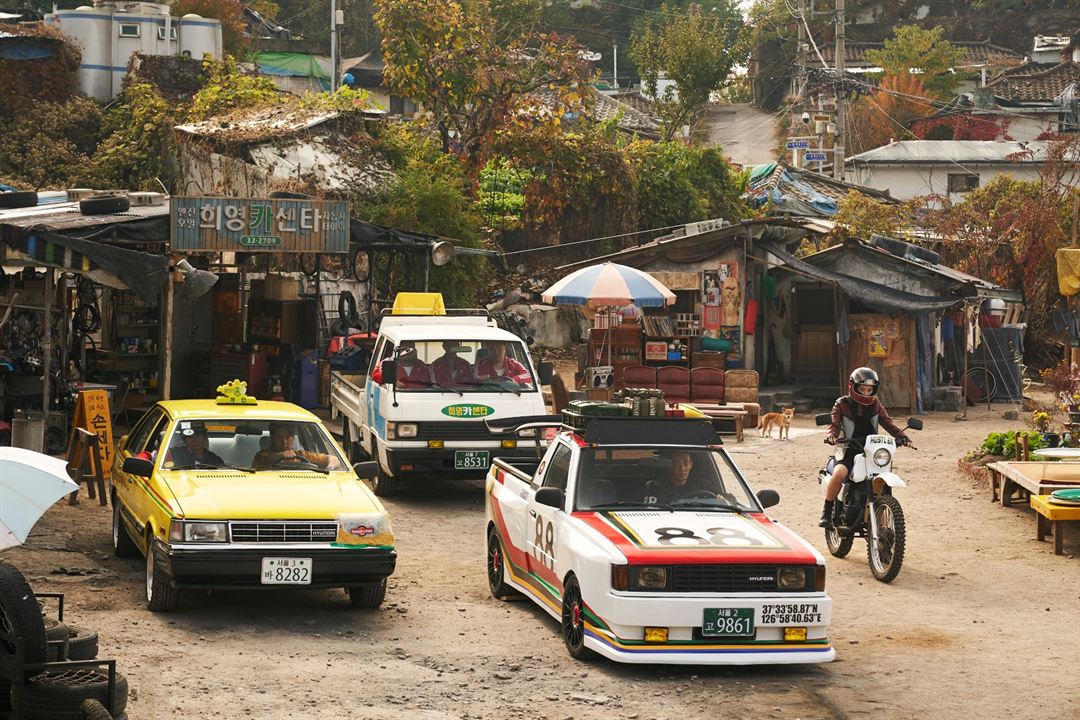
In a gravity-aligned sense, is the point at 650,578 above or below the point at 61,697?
above

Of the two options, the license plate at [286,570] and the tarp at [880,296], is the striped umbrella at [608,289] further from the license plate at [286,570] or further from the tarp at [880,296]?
the license plate at [286,570]

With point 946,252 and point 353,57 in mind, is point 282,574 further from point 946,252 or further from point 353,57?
point 353,57

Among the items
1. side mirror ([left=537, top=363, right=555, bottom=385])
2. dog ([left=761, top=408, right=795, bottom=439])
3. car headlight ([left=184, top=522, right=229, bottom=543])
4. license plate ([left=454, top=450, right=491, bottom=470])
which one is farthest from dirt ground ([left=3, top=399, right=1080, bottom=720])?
dog ([left=761, top=408, right=795, bottom=439])

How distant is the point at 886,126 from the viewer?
58.7 metres

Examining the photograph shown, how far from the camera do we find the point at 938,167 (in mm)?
50594

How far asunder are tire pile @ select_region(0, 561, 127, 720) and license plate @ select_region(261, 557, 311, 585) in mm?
2562

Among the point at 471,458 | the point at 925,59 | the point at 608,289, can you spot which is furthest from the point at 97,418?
the point at 925,59

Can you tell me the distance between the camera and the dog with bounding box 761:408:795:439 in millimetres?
23031

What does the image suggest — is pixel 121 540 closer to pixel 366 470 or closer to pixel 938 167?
pixel 366 470

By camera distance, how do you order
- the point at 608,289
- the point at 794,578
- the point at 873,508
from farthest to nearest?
1. the point at 608,289
2. the point at 873,508
3. the point at 794,578

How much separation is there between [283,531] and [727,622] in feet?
10.4

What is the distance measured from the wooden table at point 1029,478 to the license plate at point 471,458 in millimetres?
5638

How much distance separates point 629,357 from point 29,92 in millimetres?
18015

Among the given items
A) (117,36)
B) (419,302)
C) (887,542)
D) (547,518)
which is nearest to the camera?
(547,518)
